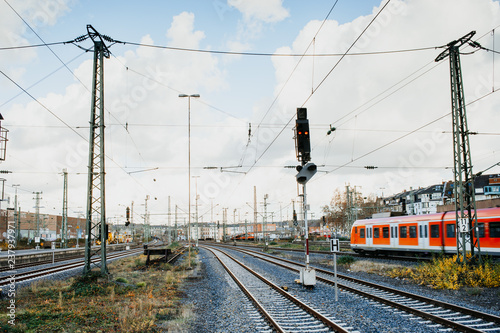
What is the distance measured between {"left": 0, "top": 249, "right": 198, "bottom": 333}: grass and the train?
16.2 m

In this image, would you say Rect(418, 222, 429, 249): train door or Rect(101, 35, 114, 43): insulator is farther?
Rect(418, 222, 429, 249): train door

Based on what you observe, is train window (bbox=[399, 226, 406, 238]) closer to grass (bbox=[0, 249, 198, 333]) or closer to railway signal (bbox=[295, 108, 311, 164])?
railway signal (bbox=[295, 108, 311, 164])

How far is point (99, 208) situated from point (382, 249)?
2086cm

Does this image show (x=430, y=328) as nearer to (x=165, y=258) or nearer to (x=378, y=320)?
(x=378, y=320)

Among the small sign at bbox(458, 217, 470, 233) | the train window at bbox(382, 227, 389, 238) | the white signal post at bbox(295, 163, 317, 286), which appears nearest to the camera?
the white signal post at bbox(295, 163, 317, 286)

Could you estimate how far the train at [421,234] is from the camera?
19688 millimetres

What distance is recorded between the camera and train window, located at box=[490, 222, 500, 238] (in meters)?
19.2

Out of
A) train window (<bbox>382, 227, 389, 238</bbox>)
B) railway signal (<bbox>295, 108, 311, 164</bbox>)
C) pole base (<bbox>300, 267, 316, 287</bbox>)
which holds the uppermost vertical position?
railway signal (<bbox>295, 108, 311, 164</bbox>)

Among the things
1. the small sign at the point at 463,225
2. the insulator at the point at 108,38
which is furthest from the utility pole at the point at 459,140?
the insulator at the point at 108,38

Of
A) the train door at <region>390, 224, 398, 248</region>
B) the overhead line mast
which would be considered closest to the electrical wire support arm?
the overhead line mast

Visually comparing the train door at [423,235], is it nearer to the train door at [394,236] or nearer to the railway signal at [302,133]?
the train door at [394,236]

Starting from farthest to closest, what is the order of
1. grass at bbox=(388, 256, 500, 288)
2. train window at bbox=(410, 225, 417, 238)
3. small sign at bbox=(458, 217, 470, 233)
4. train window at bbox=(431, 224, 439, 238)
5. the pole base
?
train window at bbox=(410, 225, 417, 238), train window at bbox=(431, 224, 439, 238), small sign at bbox=(458, 217, 470, 233), the pole base, grass at bbox=(388, 256, 500, 288)

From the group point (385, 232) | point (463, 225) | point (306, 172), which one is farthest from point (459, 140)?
point (385, 232)

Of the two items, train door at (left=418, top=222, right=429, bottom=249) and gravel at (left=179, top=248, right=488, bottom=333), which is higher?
Result: train door at (left=418, top=222, right=429, bottom=249)
